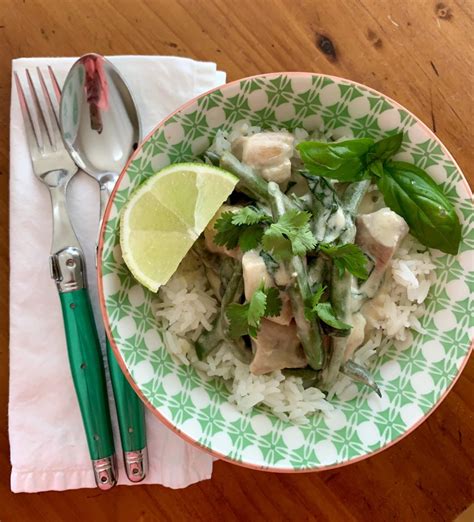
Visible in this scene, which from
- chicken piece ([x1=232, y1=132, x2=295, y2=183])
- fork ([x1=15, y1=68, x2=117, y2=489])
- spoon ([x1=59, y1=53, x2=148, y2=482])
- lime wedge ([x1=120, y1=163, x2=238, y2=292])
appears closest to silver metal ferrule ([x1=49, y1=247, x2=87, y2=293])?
fork ([x1=15, y1=68, x2=117, y2=489])

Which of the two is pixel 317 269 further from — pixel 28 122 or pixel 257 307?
pixel 28 122

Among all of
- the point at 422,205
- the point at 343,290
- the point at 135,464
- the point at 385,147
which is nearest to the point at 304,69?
the point at 385,147

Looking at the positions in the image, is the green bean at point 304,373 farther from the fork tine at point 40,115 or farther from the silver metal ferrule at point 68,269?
the fork tine at point 40,115

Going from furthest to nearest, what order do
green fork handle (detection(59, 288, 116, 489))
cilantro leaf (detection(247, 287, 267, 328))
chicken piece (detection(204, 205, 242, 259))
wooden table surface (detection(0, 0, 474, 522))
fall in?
wooden table surface (detection(0, 0, 474, 522))
green fork handle (detection(59, 288, 116, 489))
chicken piece (detection(204, 205, 242, 259))
cilantro leaf (detection(247, 287, 267, 328))

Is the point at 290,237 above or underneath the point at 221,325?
above

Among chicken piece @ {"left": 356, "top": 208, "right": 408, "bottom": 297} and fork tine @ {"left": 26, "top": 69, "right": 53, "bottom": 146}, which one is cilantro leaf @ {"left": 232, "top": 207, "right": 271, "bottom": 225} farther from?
fork tine @ {"left": 26, "top": 69, "right": 53, "bottom": 146}

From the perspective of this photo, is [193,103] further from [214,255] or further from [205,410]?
[205,410]

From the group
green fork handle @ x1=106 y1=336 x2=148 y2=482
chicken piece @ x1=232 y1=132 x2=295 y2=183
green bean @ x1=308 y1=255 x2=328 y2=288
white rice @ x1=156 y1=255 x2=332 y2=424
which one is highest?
A: chicken piece @ x1=232 y1=132 x2=295 y2=183
